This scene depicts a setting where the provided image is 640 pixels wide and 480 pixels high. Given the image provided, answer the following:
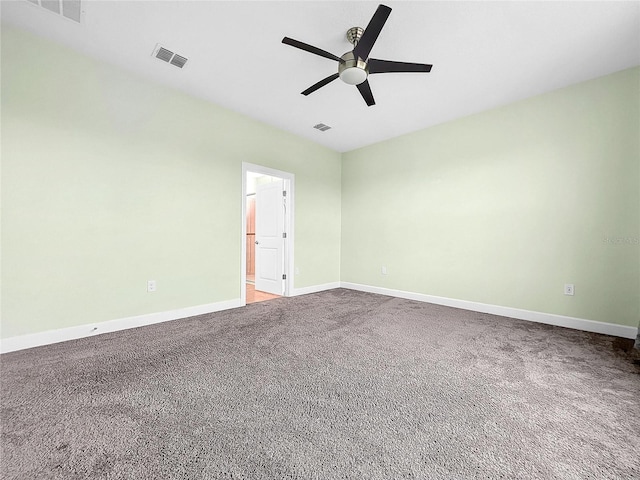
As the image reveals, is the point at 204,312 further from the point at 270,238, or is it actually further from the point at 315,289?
the point at 315,289

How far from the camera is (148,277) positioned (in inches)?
114

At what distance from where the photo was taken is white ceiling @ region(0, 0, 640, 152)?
6.52ft

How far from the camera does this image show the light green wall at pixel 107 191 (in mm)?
2227

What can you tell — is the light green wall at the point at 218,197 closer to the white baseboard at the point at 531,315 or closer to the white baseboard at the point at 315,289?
the white baseboard at the point at 531,315

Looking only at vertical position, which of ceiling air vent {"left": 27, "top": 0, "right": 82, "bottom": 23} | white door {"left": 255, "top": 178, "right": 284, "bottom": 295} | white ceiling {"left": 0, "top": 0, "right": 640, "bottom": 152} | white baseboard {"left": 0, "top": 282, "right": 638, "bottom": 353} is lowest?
white baseboard {"left": 0, "top": 282, "right": 638, "bottom": 353}

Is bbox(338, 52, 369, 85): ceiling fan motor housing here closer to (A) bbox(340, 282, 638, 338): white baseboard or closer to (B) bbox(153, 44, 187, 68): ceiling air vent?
(B) bbox(153, 44, 187, 68): ceiling air vent

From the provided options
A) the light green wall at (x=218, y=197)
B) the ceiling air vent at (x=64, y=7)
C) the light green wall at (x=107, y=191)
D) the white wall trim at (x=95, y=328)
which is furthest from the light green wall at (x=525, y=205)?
the ceiling air vent at (x=64, y=7)

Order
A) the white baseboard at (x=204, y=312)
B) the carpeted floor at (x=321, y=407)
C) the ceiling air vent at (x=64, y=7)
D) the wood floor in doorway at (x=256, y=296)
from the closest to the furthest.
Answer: the carpeted floor at (x=321, y=407) < the ceiling air vent at (x=64, y=7) < the white baseboard at (x=204, y=312) < the wood floor in doorway at (x=256, y=296)

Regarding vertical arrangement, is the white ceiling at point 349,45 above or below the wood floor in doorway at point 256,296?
above

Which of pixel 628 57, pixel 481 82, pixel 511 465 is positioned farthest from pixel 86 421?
pixel 628 57

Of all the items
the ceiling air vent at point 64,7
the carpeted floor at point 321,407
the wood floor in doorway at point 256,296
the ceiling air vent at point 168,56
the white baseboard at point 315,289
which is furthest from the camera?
→ the white baseboard at point 315,289

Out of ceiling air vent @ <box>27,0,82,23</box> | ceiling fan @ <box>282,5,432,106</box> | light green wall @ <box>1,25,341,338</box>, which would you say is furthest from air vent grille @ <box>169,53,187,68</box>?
ceiling fan @ <box>282,5,432,106</box>

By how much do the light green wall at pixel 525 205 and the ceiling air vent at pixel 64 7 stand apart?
3995 mm

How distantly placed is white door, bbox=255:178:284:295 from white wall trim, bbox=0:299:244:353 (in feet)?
4.26
